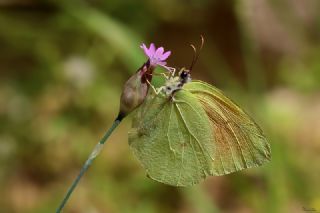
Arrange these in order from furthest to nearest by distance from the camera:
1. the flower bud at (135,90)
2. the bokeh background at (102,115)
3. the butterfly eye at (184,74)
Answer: the bokeh background at (102,115) → the butterfly eye at (184,74) → the flower bud at (135,90)

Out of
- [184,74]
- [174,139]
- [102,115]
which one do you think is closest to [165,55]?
[184,74]

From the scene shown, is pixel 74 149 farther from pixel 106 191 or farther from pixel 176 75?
pixel 176 75

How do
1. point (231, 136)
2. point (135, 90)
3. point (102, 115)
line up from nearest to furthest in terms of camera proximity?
point (135, 90) < point (231, 136) < point (102, 115)

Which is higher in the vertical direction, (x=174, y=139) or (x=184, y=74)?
(x=184, y=74)

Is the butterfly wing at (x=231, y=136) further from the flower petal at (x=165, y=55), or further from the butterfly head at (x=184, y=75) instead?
the flower petal at (x=165, y=55)


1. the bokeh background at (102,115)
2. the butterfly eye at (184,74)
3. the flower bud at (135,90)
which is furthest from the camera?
the bokeh background at (102,115)

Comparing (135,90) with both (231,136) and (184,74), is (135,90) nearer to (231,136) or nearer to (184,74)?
(184,74)

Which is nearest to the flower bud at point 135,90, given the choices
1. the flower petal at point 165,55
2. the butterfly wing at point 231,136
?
the flower petal at point 165,55

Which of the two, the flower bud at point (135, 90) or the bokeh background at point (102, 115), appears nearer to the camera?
the flower bud at point (135, 90)

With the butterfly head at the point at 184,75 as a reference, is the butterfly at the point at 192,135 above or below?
below
